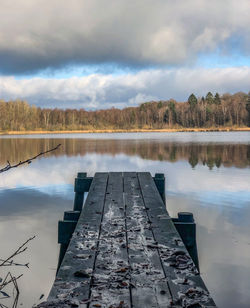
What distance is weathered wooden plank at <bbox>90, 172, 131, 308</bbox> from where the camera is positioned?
262cm

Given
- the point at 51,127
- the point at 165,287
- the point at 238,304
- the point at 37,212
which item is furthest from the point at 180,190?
the point at 51,127

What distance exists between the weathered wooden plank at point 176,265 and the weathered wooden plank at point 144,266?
0.22 ft

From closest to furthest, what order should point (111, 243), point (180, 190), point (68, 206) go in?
point (111, 243), point (68, 206), point (180, 190)

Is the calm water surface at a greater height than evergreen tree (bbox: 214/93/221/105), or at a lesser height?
lesser

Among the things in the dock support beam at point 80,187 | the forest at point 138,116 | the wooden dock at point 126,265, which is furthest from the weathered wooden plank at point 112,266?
the forest at point 138,116

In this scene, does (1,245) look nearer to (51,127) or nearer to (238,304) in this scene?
(238,304)

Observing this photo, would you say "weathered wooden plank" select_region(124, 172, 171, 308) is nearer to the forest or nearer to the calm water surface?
the calm water surface

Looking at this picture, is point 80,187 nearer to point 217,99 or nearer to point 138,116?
point 138,116

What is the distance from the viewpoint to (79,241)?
3.90 meters

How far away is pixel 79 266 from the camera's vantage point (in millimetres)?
3197

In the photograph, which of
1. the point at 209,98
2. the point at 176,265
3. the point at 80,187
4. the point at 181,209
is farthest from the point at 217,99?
the point at 176,265

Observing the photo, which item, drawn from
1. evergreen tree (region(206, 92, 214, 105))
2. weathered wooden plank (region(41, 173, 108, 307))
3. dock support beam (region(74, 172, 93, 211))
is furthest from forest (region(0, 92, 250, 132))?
weathered wooden plank (region(41, 173, 108, 307))

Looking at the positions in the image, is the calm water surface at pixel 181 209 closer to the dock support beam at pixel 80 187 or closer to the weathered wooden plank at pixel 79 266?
the dock support beam at pixel 80 187

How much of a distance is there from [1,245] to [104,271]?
15.5 ft
